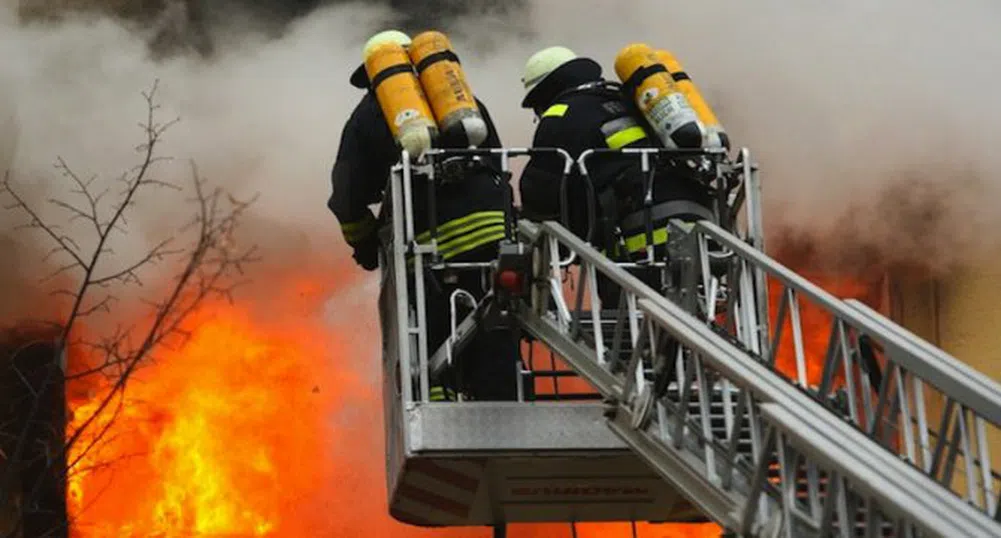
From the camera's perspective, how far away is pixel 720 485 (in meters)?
8.43

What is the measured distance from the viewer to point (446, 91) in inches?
432

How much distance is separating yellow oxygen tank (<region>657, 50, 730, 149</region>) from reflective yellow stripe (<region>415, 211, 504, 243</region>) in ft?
3.65

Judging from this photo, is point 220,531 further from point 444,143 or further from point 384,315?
point 444,143

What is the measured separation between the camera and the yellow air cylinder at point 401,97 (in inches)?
423

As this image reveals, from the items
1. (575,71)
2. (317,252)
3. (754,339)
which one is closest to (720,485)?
(754,339)

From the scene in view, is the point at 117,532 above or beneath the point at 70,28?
beneath

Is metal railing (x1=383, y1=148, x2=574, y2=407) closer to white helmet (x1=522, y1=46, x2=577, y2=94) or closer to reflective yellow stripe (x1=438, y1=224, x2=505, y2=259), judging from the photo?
reflective yellow stripe (x1=438, y1=224, x2=505, y2=259)

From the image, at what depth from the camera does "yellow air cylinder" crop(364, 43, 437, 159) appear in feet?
35.2

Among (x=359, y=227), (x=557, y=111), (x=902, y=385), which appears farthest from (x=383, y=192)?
(x=902, y=385)

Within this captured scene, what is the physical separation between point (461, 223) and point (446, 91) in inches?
26.1

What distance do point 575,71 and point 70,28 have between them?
4.85m

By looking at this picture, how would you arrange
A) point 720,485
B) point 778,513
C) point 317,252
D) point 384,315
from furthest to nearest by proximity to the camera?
1. point 317,252
2. point 384,315
3. point 720,485
4. point 778,513

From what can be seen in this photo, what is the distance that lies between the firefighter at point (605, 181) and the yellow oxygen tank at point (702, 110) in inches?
9.4

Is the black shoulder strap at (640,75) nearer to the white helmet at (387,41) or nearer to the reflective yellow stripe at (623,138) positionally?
the reflective yellow stripe at (623,138)
